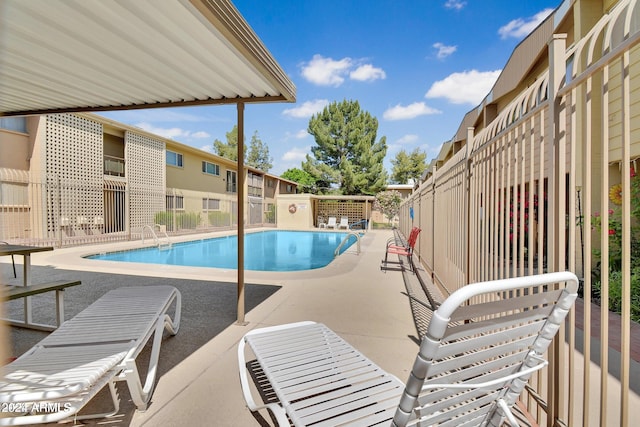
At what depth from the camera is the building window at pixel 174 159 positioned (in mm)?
18634

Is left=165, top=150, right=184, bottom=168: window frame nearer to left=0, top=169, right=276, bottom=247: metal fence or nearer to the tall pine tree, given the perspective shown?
left=0, top=169, right=276, bottom=247: metal fence

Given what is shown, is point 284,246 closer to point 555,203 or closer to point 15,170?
point 15,170

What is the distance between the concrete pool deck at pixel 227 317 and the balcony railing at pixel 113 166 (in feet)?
25.8

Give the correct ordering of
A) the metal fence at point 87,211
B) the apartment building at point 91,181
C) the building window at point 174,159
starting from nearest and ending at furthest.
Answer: the metal fence at point 87,211
the apartment building at point 91,181
the building window at point 174,159

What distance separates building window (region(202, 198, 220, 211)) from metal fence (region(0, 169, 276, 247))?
0.26m

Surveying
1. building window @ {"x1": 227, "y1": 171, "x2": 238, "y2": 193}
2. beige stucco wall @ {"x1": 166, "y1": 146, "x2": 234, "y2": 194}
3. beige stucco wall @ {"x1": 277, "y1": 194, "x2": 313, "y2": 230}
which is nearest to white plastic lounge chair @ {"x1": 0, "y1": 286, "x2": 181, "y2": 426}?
beige stucco wall @ {"x1": 166, "y1": 146, "x2": 234, "y2": 194}

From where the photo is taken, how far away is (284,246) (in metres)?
15.5

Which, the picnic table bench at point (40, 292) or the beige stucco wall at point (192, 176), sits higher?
the beige stucco wall at point (192, 176)

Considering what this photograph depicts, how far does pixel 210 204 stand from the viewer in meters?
21.6

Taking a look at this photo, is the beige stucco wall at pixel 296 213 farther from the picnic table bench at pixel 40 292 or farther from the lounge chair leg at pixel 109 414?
the lounge chair leg at pixel 109 414

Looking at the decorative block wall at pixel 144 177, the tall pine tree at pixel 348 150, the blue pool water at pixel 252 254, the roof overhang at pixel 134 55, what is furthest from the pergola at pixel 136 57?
the tall pine tree at pixel 348 150

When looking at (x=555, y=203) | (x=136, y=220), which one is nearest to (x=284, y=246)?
(x=136, y=220)

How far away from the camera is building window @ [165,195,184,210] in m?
17.5

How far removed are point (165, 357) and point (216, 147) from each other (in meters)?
44.5
